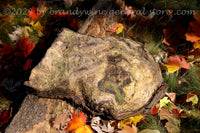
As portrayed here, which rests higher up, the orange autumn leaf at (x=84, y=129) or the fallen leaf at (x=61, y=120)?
the fallen leaf at (x=61, y=120)

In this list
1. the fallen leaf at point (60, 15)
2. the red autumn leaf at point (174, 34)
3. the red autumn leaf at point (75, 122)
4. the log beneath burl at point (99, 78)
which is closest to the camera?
the log beneath burl at point (99, 78)

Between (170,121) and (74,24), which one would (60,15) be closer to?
(74,24)

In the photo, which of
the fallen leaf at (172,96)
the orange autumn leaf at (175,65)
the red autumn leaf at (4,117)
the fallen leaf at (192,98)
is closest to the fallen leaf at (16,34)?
the red autumn leaf at (4,117)

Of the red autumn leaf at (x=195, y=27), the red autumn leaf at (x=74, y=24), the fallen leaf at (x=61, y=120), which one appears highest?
the red autumn leaf at (x=195, y=27)

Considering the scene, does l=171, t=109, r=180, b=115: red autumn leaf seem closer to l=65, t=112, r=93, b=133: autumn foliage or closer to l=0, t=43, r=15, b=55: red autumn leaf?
l=65, t=112, r=93, b=133: autumn foliage

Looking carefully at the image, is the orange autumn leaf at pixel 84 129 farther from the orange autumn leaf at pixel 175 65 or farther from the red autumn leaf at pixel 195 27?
the red autumn leaf at pixel 195 27

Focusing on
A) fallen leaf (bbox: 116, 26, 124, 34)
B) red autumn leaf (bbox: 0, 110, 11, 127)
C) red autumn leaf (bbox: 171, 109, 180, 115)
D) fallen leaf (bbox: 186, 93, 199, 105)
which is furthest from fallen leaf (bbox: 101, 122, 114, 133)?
fallen leaf (bbox: 116, 26, 124, 34)
